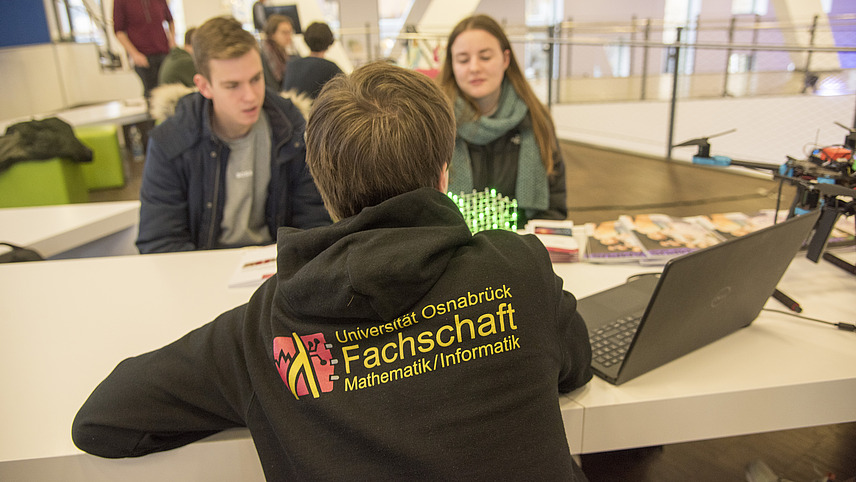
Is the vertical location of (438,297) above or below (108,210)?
above

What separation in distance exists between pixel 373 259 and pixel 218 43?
4.48ft

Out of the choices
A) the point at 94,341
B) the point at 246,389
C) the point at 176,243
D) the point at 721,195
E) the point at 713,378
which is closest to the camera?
the point at 246,389

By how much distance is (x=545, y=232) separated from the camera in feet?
5.23

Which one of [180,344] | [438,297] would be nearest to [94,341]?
[180,344]

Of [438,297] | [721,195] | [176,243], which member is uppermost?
[438,297]

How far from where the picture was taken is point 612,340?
1145 millimetres

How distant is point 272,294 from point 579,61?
9.27 meters

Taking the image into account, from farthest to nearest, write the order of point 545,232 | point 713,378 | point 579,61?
point 579,61, point 545,232, point 713,378

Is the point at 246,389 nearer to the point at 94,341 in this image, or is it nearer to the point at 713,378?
the point at 94,341

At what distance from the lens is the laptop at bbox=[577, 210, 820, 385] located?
93cm

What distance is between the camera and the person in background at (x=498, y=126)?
2.08 m

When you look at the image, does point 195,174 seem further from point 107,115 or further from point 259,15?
point 259,15

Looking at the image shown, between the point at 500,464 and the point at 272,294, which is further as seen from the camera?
the point at 272,294

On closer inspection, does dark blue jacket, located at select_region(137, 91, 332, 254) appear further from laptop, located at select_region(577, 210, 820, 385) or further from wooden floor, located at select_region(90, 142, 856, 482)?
wooden floor, located at select_region(90, 142, 856, 482)
